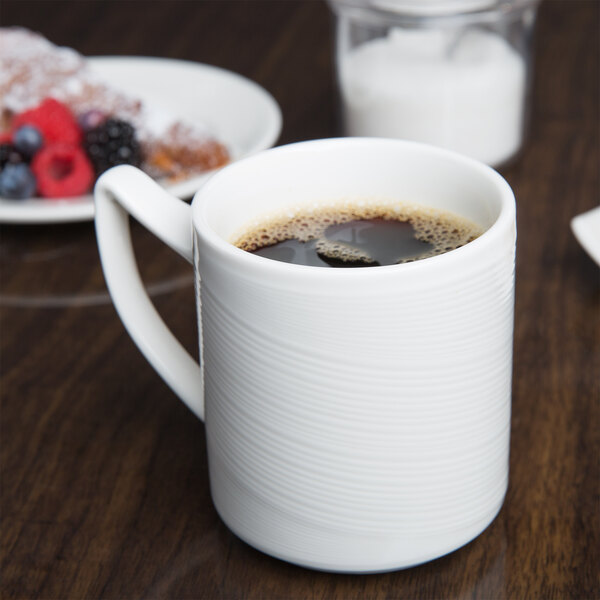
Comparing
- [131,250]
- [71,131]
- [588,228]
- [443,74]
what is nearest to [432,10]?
[443,74]

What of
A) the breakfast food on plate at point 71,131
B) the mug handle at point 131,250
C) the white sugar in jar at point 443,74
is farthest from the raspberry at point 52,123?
the mug handle at point 131,250

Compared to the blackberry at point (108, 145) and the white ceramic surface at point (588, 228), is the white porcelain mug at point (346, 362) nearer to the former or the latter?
the white ceramic surface at point (588, 228)

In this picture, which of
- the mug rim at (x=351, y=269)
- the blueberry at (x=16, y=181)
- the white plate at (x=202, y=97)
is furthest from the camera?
the white plate at (x=202, y=97)

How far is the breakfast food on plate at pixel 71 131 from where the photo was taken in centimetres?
93

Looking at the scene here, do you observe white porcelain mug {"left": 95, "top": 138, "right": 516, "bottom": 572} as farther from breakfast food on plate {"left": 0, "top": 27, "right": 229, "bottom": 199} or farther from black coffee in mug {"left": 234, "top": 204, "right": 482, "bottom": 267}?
breakfast food on plate {"left": 0, "top": 27, "right": 229, "bottom": 199}

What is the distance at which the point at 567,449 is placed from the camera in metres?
0.59

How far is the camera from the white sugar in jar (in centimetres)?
94

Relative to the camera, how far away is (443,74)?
3.07ft

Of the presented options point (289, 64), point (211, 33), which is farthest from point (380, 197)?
point (211, 33)

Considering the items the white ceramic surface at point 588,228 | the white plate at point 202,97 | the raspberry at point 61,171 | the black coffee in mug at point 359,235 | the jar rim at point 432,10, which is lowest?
the white plate at point 202,97

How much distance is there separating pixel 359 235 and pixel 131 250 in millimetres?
125

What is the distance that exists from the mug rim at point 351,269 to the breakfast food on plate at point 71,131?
47cm

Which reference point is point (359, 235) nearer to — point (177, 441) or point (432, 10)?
point (177, 441)

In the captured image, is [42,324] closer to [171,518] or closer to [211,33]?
[171,518]
